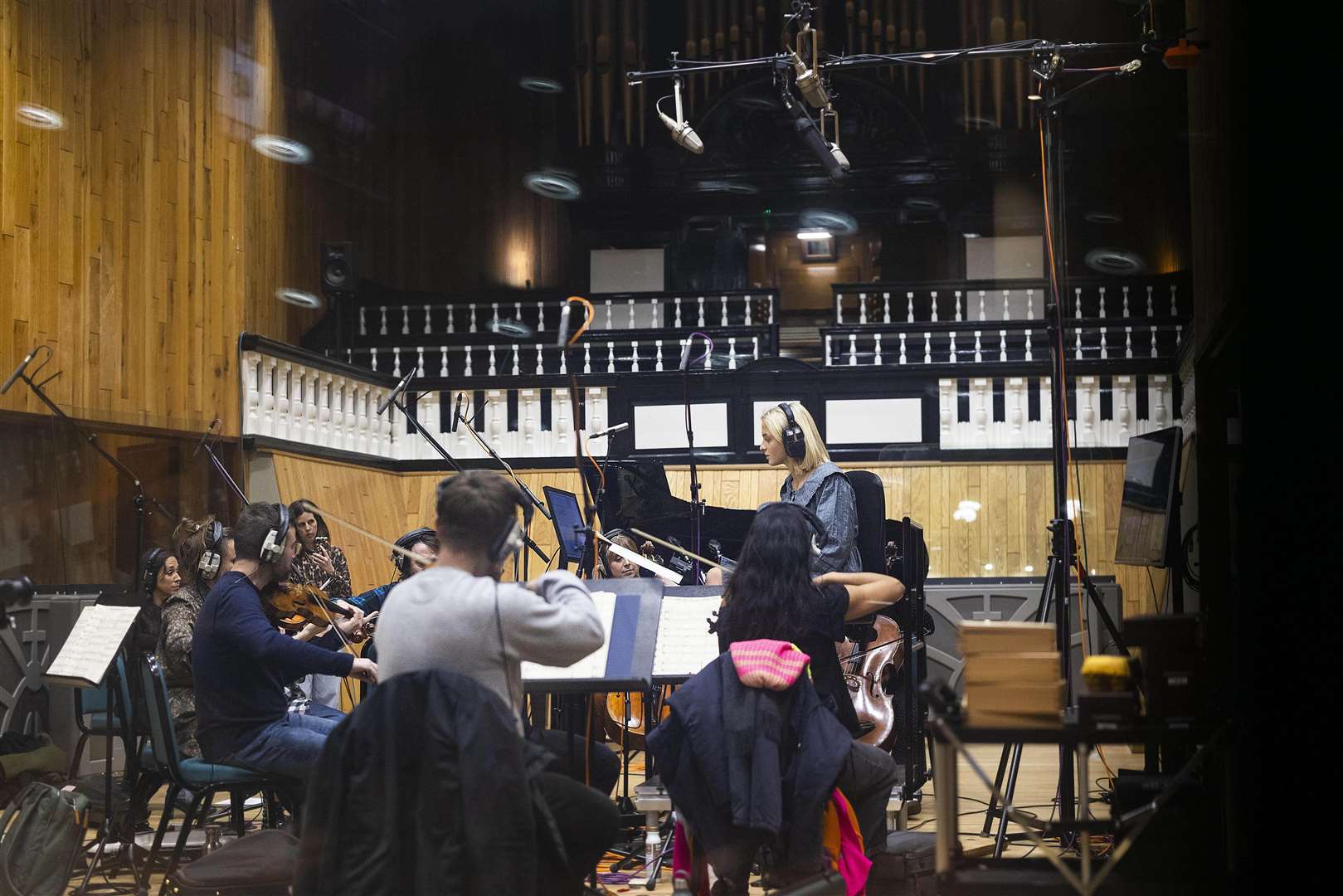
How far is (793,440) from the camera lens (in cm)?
485

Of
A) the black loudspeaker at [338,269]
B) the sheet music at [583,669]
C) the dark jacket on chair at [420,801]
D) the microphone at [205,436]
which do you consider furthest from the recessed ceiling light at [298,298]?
the dark jacket on chair at [420,801]

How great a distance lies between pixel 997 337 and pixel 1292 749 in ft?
20.8

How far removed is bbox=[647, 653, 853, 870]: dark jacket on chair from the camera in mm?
3176

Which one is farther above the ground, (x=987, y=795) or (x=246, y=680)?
(x=246, y=680)

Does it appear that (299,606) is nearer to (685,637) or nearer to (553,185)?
(685,637)

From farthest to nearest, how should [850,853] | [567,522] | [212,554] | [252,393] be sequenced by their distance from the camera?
1. [252,393]
2. [567,522]
3. [212,554]
4. [850,853]

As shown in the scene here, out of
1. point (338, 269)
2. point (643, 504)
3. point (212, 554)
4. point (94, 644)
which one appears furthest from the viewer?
→ point (338, 269)

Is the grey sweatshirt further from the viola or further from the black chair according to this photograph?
the viola

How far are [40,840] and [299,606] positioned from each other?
39.4 inches

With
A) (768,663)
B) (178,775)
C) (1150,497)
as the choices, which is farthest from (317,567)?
(1150,497)

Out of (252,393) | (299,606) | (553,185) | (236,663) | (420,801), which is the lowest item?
(420,801)

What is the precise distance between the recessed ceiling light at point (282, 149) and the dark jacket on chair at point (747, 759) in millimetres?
6773

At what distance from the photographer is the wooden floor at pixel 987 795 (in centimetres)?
454

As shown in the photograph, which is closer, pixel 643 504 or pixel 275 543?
pixel 275 543
